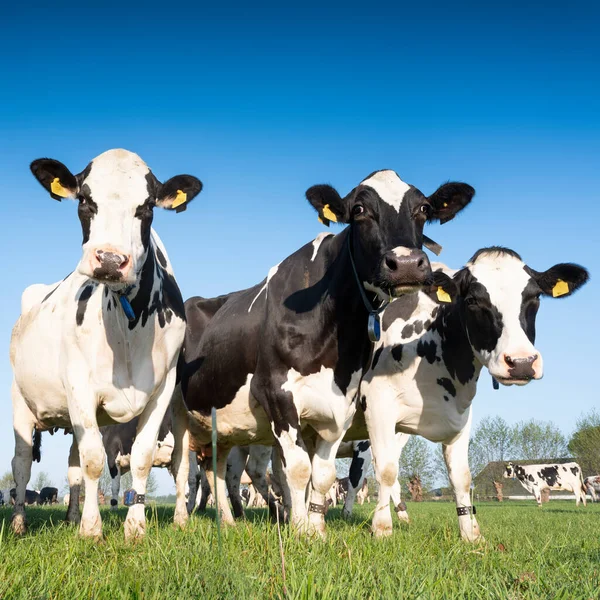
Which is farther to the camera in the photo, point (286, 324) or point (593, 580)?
point (286, 324)

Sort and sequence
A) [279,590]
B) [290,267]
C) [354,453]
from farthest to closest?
1. [354,453]
2. [290,267]
3. [279,590]

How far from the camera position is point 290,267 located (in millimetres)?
7793

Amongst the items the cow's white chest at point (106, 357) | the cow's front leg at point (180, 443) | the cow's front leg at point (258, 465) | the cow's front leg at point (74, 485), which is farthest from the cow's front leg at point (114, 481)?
the cow's white chest at point (106, 357)

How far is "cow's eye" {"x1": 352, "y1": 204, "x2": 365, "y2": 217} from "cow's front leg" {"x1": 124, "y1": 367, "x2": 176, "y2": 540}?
2.36 meters

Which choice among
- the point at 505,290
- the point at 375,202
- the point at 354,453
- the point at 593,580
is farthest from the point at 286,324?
the point at 354,453

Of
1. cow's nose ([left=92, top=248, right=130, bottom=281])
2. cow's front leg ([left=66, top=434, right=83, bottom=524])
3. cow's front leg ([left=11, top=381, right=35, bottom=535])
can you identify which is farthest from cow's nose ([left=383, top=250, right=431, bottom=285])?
cow's front leg ([left=66, top=434, right=83, bottom=524])

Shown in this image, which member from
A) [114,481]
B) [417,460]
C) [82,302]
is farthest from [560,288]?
[417,460]

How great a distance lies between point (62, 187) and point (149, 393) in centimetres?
205

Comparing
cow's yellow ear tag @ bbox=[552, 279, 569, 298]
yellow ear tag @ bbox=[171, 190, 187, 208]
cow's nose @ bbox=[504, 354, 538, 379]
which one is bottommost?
cow's nose @ bbox=[504, 354, 538, 379]

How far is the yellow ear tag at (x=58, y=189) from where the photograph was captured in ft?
20.4

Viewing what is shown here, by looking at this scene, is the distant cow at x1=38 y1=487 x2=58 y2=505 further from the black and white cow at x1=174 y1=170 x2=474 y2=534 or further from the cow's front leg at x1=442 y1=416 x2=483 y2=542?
the cow's front leg at x1=442 y1=416 x2=483 y2=542

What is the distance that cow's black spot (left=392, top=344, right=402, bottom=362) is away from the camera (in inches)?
314

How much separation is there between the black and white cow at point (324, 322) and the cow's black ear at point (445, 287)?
69 cm

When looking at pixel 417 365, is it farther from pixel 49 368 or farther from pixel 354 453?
pixel 354 453
